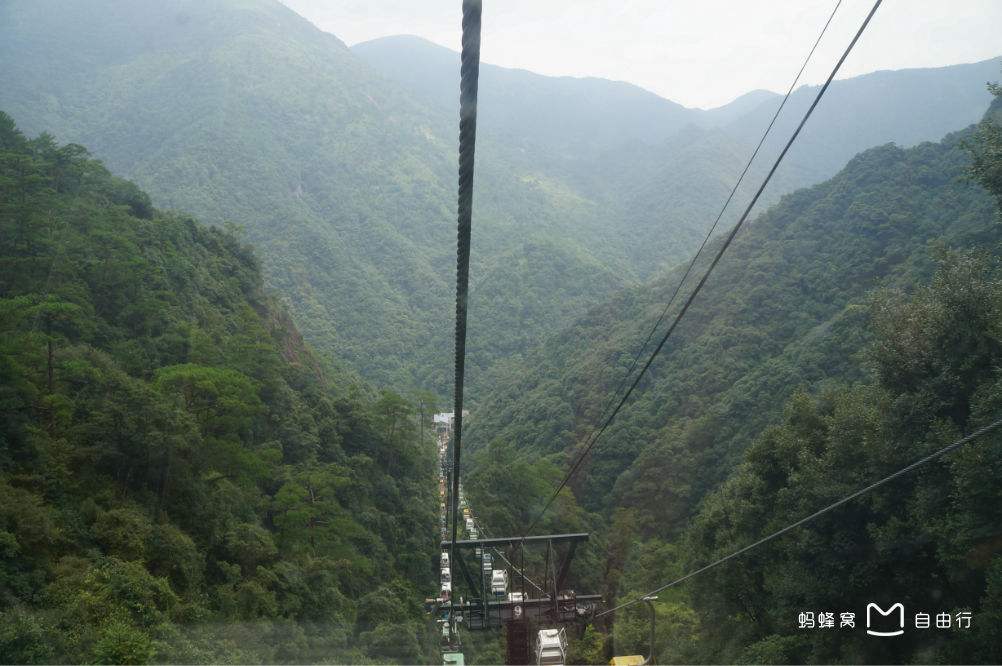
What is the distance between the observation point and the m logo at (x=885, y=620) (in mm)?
9789

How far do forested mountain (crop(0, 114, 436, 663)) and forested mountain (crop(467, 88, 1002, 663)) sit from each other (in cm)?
748

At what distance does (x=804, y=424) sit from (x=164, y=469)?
12479 millimetres

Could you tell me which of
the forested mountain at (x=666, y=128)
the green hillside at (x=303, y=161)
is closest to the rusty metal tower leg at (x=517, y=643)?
the forested mountain at (x=666, y=128)

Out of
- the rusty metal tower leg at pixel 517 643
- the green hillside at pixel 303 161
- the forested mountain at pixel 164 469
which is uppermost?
the green hillside at pixel 303 161

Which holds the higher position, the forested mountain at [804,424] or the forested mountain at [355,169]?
the forested mountain at [355,169]

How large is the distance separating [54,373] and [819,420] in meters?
14.5

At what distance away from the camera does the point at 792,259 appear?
3403cm

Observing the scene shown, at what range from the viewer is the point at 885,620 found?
10.4m

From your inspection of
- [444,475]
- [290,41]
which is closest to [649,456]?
[444,475]

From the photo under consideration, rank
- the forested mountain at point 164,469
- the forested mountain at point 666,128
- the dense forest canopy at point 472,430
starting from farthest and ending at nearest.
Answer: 1. the forested mountain at point 666,128
2. the dense forest canopy at point 472,430
3. the forested mountain at point 164,469

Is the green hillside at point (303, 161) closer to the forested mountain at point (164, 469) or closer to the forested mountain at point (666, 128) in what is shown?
the forested mountain at point (666, 128)

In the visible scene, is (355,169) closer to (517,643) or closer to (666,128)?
(517,643)

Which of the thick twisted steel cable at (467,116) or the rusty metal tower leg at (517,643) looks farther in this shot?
the rusty metal tower leg at (517,643)

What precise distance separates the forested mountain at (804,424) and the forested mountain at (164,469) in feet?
24.5
